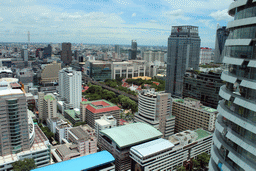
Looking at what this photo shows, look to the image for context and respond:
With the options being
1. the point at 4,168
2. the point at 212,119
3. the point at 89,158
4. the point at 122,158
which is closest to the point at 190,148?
the point at 212,119

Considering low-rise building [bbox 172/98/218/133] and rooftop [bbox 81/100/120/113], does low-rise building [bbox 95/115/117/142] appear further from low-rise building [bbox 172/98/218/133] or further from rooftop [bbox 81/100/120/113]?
low-rise building [bbox 172/98/218/133]

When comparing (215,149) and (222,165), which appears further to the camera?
(215,149)

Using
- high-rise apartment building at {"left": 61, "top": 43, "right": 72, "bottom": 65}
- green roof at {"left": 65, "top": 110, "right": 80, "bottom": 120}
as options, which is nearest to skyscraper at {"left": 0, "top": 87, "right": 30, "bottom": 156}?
green roof at {"left": 65, "top": 110, "right": 80, "bottom": 120}

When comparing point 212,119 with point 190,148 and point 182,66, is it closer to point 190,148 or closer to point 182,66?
point 190,148

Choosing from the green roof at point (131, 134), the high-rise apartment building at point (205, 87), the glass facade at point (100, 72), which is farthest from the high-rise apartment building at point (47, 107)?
the glass facade at point (100, 72)

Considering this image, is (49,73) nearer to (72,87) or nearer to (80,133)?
(72,87)

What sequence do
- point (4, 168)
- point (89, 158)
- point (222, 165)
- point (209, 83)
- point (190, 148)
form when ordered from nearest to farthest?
point (222, 165), point (4, 168), point (89, 158), point (190, 148), point (209, 83)
